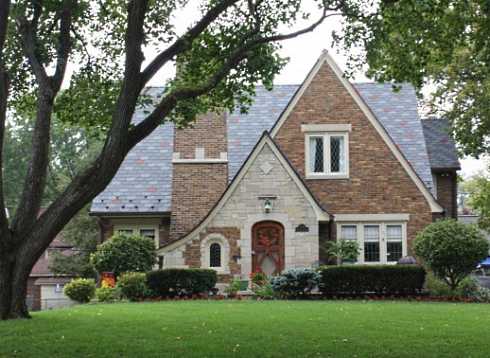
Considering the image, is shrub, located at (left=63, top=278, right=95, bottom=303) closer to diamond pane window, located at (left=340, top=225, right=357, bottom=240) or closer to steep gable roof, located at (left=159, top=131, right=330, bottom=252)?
steep gable roof, located at (left=159, top=131, right=330, bottom=252)

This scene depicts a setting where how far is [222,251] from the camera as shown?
25.5m

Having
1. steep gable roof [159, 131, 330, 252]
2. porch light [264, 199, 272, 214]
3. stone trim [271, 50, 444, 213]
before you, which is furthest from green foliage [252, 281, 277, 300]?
stone trim [271, 50, 444, 213]

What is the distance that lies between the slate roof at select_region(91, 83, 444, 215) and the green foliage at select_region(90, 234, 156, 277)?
312cm

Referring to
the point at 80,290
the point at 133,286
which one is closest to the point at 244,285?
the point at 133,286

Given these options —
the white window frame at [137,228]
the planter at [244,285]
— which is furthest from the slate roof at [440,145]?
the white window frame at [137,228]

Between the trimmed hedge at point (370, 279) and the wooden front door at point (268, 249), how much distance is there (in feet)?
11.7

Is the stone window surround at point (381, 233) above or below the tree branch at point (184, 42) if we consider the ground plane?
below

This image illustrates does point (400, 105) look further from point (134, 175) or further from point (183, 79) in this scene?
point (183, 79)

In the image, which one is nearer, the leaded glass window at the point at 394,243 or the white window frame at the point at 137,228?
the leaded glass window at the point at 394,243

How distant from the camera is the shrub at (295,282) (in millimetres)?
21406

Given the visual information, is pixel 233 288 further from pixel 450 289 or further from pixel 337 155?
pixel 337 155

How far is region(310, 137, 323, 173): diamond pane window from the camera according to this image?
27.5m

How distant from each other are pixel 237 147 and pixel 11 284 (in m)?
16.5

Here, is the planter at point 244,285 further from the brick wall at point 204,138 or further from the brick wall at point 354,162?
the brick wall at point 204,138
